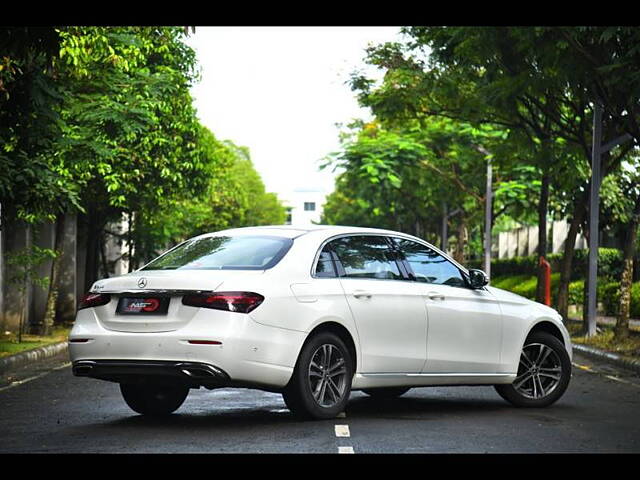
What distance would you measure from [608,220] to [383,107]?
34.4ft

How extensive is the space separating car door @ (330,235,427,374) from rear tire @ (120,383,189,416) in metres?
1.74

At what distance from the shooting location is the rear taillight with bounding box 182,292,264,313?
955 cm

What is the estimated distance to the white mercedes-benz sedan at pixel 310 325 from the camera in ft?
31.4

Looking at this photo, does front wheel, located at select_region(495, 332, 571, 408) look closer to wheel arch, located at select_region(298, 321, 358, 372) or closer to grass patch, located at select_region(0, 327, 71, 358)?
wheel arch, located at select_region(298, 321, 358, 372)

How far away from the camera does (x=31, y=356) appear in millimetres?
17875

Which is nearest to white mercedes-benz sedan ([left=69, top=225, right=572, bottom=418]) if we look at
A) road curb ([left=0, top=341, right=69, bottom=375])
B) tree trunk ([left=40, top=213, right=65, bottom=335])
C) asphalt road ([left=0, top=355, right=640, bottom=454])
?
asphalt road ([left=0, top=355, right=640, bottom=454])

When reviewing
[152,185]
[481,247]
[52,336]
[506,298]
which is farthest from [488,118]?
[481,247]

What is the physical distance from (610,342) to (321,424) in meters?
12.6

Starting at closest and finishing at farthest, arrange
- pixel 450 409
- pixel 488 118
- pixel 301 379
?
pixel 301 379 < pixel 450 409 < pixel 488 118

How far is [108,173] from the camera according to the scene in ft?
82.6

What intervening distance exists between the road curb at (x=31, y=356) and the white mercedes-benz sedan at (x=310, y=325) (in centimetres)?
611

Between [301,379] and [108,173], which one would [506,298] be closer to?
[301,379]

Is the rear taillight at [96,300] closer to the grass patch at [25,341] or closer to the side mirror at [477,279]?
the side mirror at [477,279]

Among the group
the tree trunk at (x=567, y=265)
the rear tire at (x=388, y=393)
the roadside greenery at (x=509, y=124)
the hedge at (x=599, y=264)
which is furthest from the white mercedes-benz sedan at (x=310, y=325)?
the hedge at (x=599, y=264)
